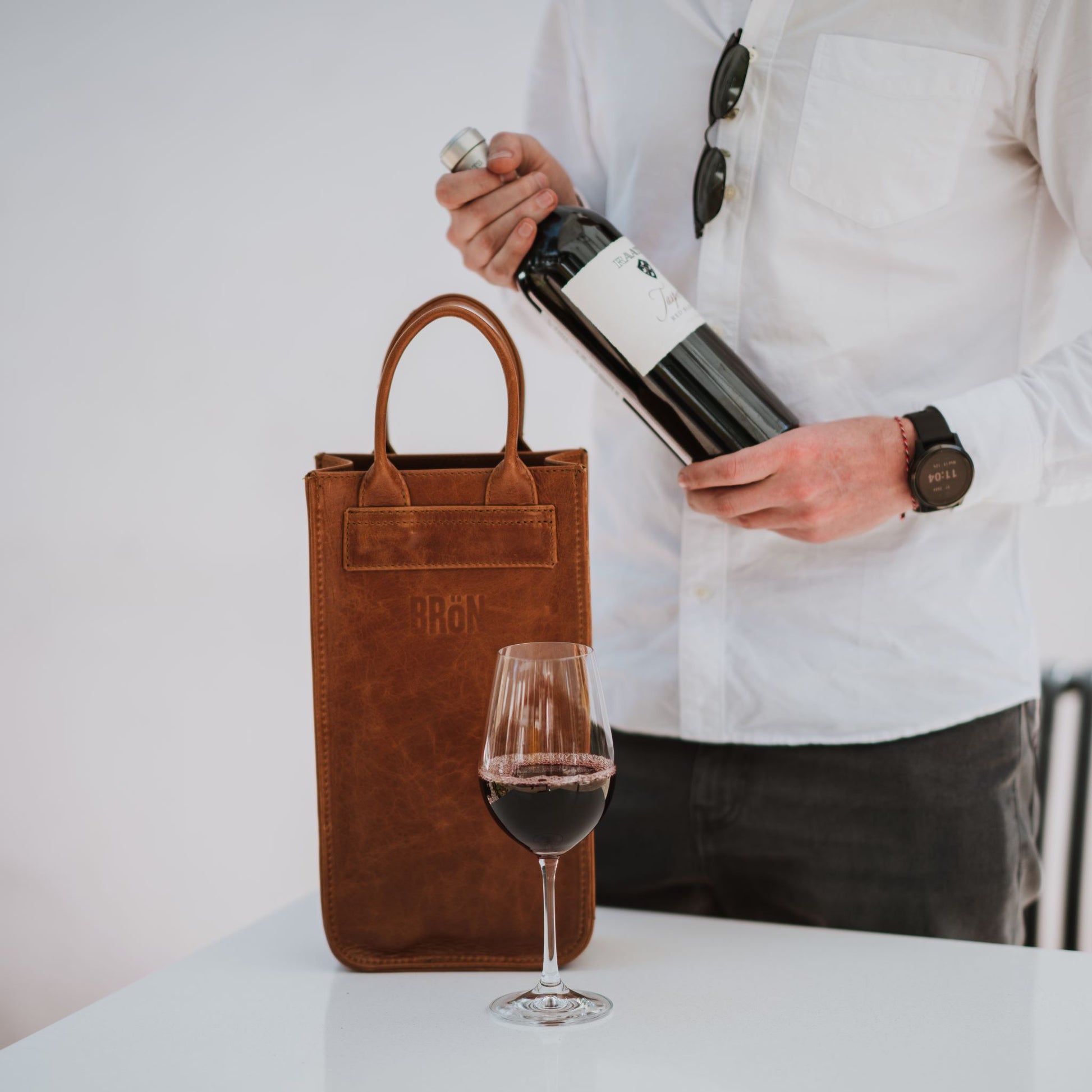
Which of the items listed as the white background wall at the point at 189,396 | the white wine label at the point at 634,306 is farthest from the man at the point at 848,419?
the white background wall at the point at 189,396

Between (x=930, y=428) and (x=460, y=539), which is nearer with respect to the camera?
(x=460, y=539)

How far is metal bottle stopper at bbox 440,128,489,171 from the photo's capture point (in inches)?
38.8

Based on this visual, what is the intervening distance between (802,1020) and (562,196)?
80 centimetres

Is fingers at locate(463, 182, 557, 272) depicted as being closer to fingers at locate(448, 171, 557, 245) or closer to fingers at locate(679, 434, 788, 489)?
fingers at locate(448, 171, 557, 245)

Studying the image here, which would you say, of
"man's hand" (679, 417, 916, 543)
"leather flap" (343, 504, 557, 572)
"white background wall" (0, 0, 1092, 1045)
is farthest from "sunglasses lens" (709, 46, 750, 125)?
"white background wall" (0, 0, 1092, 1045)

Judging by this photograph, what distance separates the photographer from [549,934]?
0.72 meters

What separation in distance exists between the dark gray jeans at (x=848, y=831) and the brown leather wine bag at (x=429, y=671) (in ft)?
0.87

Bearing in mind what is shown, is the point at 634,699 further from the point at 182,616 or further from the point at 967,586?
the point at 182,616

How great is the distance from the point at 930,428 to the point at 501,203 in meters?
0.45

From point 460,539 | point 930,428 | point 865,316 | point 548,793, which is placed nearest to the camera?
point 548,793

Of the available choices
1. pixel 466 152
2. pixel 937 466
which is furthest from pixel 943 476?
pixel 466 152

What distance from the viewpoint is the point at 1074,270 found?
1806 mm

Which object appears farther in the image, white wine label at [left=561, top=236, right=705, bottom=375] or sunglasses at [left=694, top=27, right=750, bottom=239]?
sunglasses at [left=694, top=27, right=750, bottom=239]

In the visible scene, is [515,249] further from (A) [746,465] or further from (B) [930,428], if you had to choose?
(B) [930,428]
